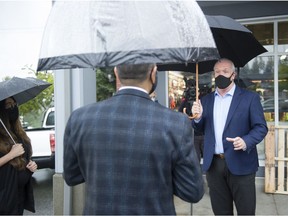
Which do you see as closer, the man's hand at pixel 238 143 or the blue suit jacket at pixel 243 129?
the man's hand at pixel 238 143

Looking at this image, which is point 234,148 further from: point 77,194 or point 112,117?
point 77,194

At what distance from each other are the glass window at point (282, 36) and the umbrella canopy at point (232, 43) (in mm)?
3537

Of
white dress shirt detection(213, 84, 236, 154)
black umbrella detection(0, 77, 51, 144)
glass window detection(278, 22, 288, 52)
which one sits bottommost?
white dress shirt detection(213, 84, 236, 154)

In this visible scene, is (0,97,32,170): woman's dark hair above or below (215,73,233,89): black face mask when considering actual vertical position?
below

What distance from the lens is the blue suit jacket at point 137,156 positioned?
178 centimetres

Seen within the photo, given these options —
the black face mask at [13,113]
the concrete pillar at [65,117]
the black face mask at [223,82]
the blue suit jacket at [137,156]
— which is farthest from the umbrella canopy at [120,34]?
the concrete pillar at [65,117]

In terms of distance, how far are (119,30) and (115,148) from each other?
63 cm

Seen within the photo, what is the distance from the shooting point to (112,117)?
1829 millimetres

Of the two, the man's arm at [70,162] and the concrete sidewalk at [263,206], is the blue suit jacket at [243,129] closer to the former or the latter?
the man's arm at [70,162]

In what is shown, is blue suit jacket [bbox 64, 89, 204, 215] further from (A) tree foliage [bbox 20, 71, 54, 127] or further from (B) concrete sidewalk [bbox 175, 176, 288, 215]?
(A) tree foliage [bbox 20, 71, 54, 127]

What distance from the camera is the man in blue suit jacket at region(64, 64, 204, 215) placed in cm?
178

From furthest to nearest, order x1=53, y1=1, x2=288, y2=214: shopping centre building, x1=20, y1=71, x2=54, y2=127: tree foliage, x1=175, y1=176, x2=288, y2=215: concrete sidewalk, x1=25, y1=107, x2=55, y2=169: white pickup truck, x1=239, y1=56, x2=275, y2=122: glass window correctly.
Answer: x1=20, y1=71, x2=54, y2=127: tree foliage → x1=25, y1=107, x2=55, y2=169: white pickup truck → x1=239, y1=56, x2=275, y2=122: glass window → x1=53, y1=1, x2=288, y2=214: shopping centre building → x1=175, y1=176, x2=288, y2=215: concrete sidewalk

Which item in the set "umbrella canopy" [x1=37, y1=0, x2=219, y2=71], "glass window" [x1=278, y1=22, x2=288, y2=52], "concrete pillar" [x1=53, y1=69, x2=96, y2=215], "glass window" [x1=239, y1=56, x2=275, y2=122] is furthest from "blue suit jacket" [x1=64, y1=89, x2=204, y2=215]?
"glass window" [x1=278, y1=22, x2=288, y2=52]

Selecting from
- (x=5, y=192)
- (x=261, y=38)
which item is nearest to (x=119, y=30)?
(x=5, y=192)
